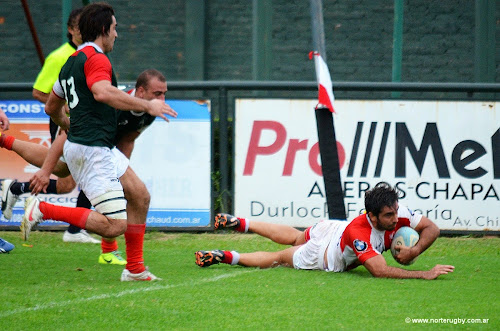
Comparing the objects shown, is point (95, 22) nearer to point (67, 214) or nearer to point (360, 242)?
point (67, 214)

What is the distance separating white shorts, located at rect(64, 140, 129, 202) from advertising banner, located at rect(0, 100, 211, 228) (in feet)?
10.9

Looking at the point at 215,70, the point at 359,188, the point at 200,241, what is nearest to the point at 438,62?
the point at 215,70

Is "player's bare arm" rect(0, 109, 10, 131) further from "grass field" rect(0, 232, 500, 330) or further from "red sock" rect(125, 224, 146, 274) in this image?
"red sock" rect(125, 224, 146, 274)

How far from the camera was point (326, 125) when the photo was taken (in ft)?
26.5

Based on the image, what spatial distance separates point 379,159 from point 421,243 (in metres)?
2.84

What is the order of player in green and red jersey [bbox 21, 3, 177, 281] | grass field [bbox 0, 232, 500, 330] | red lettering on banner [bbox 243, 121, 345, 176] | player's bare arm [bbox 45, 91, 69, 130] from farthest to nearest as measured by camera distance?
red lettering on banner [bbox 243, 121, 345, 176] < player's bare arm [bbox 45, 91, 69, 130] < player in green and red jersey [bbox 21, 3, 177, 281] < grass field [bbox 0, 232, 500, 330]

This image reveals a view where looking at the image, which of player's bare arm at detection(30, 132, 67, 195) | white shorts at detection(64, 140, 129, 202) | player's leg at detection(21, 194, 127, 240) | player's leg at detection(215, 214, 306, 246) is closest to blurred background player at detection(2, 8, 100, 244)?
player's bare arm at detection(30, 132, 67, 195)

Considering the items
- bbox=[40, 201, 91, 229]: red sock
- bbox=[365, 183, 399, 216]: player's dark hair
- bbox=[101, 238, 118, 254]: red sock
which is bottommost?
bbox=[101, 238, 118, 254]: red sock

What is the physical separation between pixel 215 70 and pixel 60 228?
8155mm

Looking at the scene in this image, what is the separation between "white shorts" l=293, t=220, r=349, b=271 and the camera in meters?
6.93

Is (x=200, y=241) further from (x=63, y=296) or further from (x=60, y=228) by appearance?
(x=63, y=296)

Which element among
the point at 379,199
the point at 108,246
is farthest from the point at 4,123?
the point at 379,199

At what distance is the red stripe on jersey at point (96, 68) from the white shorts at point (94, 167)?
0.50 metres

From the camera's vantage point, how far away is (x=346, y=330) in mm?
4688
